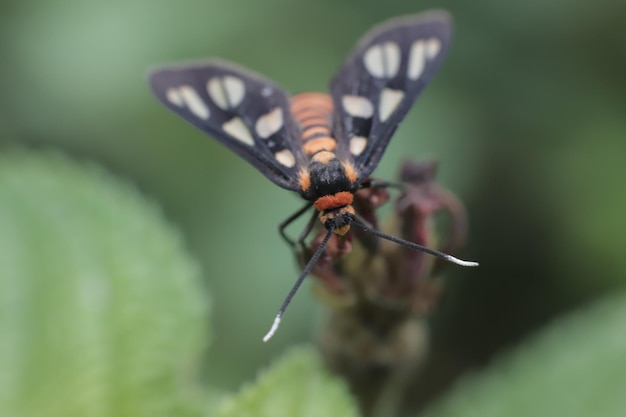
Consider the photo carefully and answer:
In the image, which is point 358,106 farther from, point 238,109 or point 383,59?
point 238,109

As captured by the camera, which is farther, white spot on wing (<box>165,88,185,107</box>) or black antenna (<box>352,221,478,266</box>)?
white spot on wing (<box>165,88,185,107</box>)

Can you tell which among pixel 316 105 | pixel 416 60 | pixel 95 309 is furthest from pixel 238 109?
pixel 95 309

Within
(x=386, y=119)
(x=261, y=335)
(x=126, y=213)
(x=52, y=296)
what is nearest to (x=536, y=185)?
(x=261, y=335)

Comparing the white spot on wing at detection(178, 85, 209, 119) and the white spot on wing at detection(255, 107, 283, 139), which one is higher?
the white spot on wing at detection(255, 107, 283, 139)

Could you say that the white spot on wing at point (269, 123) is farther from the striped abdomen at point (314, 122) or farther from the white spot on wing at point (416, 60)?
the white spot on wing at point (416, 60)

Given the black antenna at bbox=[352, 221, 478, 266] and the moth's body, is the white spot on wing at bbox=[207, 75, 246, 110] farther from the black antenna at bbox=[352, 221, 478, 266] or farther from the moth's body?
the black antenna at bbox=[352, 221, 478, 266]

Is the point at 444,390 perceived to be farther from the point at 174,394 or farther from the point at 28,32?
the point at 28,32

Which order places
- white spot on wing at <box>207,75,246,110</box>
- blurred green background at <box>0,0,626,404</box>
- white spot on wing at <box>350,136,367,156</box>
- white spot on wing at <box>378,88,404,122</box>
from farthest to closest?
blurred green background at <box>0,0,626,404</box> → white spot on wing at <box>207,75,246,110</box> → white spot on wing at <box>378,88,404,122</box> → white spot on wing at <box>350,136,367,156</box>

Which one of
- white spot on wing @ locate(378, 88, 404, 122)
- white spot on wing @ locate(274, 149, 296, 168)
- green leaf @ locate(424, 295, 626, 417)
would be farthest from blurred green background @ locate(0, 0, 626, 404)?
white spot on wing @ locate(274, 149, 296, 168)
